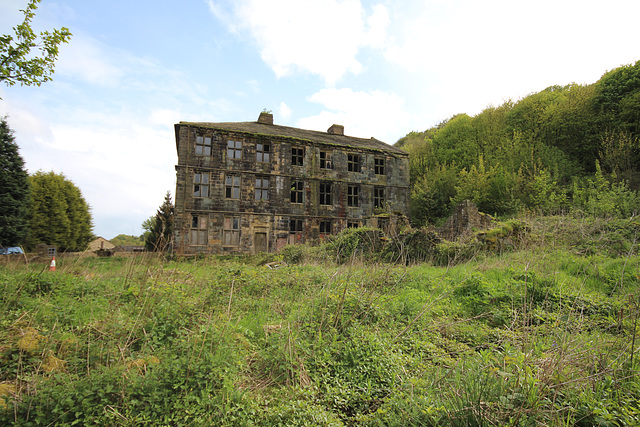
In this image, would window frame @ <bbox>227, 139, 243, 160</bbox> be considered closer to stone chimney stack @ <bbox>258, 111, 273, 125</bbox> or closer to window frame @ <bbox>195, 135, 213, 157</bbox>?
window frame @ <bbox>195, 135, 213, 157</bbox>

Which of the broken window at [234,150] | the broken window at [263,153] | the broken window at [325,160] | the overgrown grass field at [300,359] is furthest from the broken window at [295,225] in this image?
the overgrown grass field at [300,359]

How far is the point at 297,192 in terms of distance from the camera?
23.3 metres

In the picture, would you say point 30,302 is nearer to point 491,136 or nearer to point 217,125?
point 217,125

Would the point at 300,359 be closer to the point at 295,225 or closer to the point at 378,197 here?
the point at 295,225

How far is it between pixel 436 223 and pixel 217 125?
1993cm

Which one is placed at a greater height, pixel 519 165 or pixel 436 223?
pixel 519 165

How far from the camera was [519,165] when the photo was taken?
25391 millimetres

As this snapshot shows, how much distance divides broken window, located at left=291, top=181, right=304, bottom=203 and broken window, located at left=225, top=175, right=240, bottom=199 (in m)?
4.05

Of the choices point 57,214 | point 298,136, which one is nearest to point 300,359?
point 298,136

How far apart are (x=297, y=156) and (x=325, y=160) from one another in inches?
89.6

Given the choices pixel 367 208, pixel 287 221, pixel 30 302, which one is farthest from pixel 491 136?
pixel 30 302

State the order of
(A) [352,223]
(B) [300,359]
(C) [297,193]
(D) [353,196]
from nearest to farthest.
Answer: (B) [300,359] < (C) [297,193] < (A) [352,223] < (D) [353,196]

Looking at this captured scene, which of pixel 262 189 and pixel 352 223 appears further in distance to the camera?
pixel 352 223

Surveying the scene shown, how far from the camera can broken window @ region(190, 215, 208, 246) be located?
800 inches
